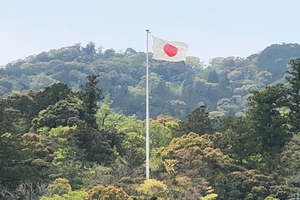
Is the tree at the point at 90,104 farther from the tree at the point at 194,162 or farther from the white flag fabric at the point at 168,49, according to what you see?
the white flag fabric at the point at 168,49

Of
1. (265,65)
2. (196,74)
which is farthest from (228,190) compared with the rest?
(265,65)

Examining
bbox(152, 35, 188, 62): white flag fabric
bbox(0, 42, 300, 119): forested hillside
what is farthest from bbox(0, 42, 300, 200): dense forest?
bbox(0, 42, 300, 119): forested hillside

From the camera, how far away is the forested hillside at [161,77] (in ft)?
394

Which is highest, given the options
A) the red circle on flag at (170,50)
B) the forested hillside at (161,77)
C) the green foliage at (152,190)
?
the forested hillside at (161,77)

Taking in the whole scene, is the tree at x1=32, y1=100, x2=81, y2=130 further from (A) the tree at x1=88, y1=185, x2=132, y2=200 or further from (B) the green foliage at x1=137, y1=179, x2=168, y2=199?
(A) the tree at x1=88, y1=185, x2=132, y2=200

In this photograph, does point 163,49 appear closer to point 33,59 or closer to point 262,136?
point 262,136

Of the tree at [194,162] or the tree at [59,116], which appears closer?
the tree at [194,162]

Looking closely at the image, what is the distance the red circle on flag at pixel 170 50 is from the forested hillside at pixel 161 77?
84.2 metres

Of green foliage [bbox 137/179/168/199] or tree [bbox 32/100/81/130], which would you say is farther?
tree [bbox 32/100/81/130]

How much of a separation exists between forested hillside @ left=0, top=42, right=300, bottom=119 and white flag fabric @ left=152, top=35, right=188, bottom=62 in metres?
84.2

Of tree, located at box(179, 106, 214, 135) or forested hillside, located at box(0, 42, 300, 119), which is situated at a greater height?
forested hillside, located at box(0, 42, 300, 119)

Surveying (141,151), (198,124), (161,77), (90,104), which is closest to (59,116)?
(90,104)

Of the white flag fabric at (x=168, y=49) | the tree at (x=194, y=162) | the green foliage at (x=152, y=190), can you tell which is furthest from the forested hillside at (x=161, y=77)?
the white flag fabric at (x=168, y=49)

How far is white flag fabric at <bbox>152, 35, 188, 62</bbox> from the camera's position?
21.2 meters
